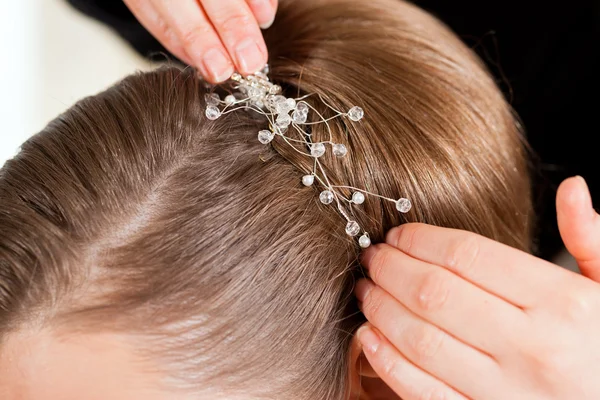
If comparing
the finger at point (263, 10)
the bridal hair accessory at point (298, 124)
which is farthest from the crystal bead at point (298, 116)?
the finger at point (263, 10)

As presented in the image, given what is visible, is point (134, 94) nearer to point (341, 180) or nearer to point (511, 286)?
point (341, 180)

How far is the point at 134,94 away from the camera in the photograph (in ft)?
2.60

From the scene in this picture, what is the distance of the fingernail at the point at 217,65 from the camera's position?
0.80m

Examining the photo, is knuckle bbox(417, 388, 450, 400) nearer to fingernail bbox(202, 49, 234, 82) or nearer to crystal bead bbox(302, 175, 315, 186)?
crystal bead bbox(302, 175, 315, 186)

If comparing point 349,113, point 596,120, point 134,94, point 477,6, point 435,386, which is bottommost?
point 596,120

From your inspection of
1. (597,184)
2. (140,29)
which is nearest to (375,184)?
(140,29)

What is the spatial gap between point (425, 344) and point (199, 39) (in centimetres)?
53

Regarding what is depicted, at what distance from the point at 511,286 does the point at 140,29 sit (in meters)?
1.03

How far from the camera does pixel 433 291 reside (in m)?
0.69

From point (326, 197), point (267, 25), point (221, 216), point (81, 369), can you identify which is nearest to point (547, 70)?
point (267, 25)

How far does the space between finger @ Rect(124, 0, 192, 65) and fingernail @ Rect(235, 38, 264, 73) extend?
0.37ft

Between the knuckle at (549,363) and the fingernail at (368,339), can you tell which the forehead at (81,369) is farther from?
the knuckle at (549,363)

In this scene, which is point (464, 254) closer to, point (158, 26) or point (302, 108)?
point (302, 108)

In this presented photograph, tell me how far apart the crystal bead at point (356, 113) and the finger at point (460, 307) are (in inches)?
8.3
